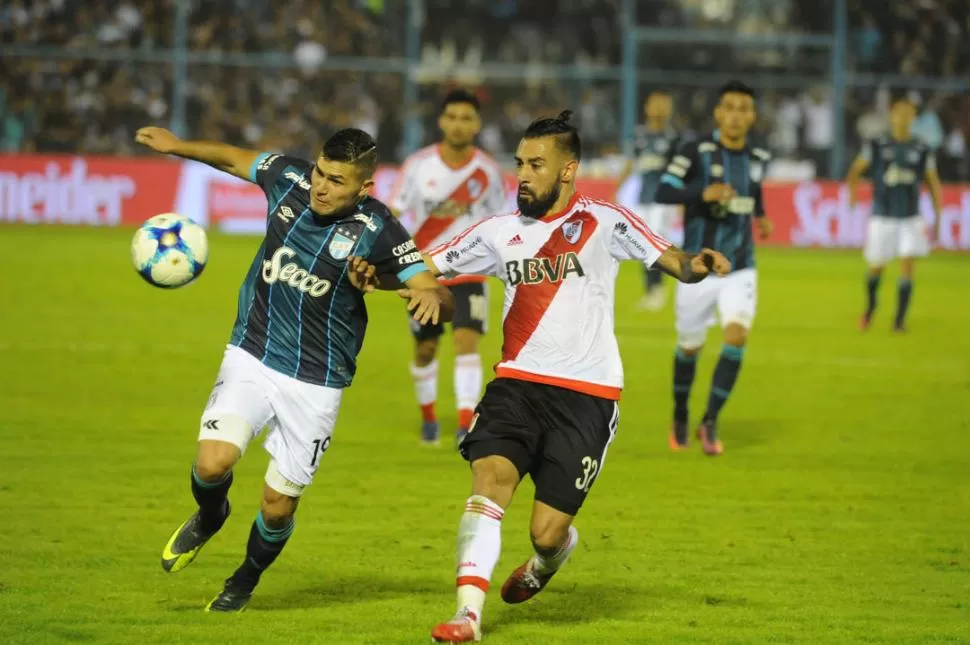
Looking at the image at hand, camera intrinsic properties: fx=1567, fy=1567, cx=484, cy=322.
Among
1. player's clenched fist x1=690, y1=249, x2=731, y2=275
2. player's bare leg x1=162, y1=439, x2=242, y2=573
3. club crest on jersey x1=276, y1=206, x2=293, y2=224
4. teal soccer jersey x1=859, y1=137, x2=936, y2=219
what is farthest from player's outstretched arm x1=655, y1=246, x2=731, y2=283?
teal soccer jersey x1=859, y1=137, x2=936, y2=219

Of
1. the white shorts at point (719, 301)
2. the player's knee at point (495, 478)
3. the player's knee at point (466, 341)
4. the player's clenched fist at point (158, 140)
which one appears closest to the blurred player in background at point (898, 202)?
the white shorts at point (719, 301)

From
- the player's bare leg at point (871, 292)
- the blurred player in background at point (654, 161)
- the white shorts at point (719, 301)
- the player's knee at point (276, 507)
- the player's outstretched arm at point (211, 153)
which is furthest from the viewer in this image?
the blurred player in background at point (654, 161)

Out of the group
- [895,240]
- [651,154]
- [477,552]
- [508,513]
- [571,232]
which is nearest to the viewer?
[477,552]

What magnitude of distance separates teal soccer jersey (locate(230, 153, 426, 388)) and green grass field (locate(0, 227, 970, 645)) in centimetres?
116

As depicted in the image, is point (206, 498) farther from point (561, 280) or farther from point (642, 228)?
point (642, 228)

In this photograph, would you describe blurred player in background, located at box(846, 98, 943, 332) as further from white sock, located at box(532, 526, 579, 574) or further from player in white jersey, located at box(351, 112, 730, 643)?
white sock, located at box(532, 526, 579, 574)

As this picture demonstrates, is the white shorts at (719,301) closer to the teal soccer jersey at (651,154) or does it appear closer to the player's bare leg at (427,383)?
the player's bare leg at (427,383)

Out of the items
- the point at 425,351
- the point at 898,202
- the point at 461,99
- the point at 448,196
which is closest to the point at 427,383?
the point at 425,351

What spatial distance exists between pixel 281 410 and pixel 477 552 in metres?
1.19

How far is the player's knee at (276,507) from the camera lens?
6891 mm

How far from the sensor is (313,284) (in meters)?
6.95

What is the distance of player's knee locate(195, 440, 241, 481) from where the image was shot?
21.9 ft

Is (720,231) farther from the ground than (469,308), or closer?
farther from the ground

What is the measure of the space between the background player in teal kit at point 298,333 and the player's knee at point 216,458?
0.07m
